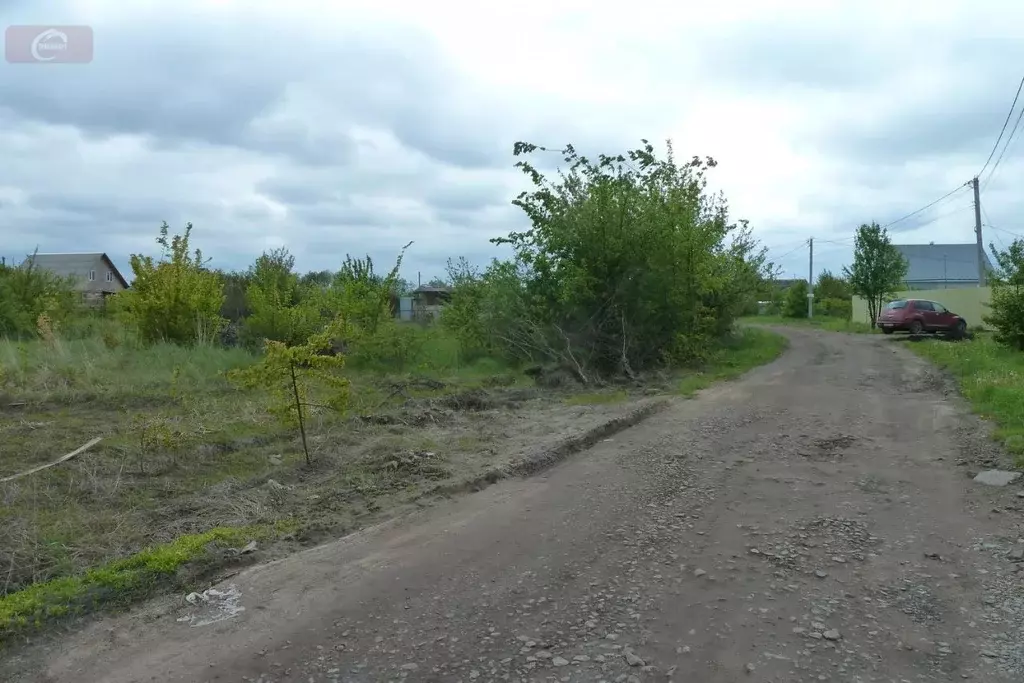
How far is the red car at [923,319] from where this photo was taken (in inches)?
1082

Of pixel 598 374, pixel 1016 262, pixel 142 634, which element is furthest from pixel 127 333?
pixel 1016 262

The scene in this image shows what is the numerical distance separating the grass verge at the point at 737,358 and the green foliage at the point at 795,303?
26242 millimetres

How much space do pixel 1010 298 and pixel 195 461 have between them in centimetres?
1874

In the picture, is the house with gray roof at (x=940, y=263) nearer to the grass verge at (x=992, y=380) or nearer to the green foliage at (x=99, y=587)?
the grass verge at (x=992, y=380)

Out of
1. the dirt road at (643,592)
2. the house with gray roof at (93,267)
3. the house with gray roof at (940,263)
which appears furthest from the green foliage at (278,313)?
the house with gray roof at (940,263)

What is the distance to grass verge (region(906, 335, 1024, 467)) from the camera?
29.9 ft

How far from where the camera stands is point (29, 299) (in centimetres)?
2359

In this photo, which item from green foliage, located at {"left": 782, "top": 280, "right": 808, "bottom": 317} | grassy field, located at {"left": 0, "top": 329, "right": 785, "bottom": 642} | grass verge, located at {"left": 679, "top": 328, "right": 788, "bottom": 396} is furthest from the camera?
green foliage, located at {"left": 782, "top": 280, "right": 808, "bottom": 317}

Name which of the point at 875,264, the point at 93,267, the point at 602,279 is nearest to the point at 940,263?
the point at 875,264

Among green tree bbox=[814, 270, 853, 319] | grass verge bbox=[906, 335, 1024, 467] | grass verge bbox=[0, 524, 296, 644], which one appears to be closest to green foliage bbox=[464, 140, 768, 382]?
grass verge bbox=[906, 335, 1024, 467]

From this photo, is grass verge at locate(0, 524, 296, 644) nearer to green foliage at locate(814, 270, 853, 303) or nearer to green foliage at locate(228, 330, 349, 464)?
green foliage at locate(228, 330, 349, 464)

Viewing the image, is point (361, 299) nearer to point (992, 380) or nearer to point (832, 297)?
point (992, 380)

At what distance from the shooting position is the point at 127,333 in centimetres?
1891

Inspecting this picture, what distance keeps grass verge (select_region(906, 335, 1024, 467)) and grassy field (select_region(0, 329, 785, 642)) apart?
467 centimetres
